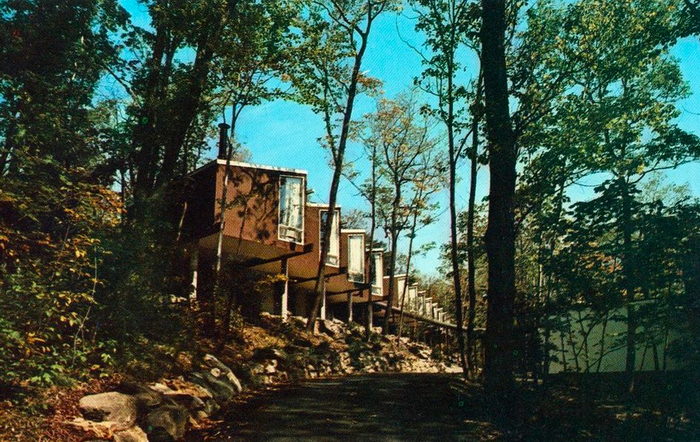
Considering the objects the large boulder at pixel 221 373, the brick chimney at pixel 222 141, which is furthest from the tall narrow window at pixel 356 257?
the large boulder at pixel 221 373

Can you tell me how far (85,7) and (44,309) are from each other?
871 cm

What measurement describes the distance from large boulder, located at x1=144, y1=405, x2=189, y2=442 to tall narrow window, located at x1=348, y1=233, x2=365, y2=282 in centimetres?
2799

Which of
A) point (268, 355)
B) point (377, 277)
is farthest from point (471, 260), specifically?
point (377, 277)

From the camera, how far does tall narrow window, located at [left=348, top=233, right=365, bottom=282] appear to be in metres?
36.3

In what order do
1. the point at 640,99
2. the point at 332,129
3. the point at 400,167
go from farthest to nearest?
the point at 400,167, the point at 332,129, the point at 640,99

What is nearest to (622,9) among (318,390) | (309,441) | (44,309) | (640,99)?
(640,99)

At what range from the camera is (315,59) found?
77.3ft

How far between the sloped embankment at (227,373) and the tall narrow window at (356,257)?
580 cm

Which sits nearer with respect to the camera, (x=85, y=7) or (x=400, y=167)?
(x=85, y=7)

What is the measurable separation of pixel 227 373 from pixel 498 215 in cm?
732

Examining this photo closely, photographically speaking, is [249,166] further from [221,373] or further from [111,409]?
[111,409]

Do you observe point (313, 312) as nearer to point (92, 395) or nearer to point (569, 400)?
point (569, 400)

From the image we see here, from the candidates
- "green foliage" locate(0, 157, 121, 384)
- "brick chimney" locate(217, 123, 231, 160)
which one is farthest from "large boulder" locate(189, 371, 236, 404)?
"brick chimney" locate(217, 123, 231, 160)

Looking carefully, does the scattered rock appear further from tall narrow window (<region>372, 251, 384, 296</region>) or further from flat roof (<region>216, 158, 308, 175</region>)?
tall narrow window (<region>372, 251, 384, 296</region>)
